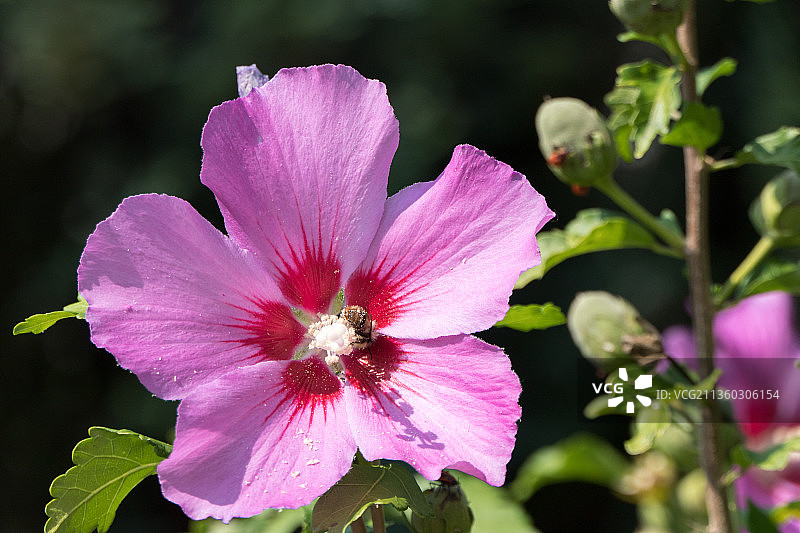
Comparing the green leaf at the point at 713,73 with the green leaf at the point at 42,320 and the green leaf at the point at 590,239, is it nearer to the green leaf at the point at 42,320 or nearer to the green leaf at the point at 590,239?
the green leaf at the point at 590,239

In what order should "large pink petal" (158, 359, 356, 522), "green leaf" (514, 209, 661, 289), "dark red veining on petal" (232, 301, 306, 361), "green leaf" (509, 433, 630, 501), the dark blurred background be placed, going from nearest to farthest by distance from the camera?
1. "large pink petal" (158, 359, 356, 522)
2. "dark red veining on petal" (232, 301, 306, 361)
3. "green leaf" (514, 209, 661, 289)
4. "green leaf" (509, 433, 630, 501)
5. the dark blurred background

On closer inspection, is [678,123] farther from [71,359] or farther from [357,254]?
[71,359]

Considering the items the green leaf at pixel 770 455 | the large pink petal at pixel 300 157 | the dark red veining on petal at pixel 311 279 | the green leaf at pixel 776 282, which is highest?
the large pink petal at pixel 300 157

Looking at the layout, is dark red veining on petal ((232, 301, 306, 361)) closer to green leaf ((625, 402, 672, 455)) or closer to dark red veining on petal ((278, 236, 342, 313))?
dark red veining on petal ((278, 236, 342, 313))

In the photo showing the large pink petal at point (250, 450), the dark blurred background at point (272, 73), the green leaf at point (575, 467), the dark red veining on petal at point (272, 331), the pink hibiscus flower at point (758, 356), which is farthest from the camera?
the dark blurred background at point (272, 73)

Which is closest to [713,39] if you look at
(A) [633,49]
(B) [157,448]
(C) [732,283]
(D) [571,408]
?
(A) [633,49]

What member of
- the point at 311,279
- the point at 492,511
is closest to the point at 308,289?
the point at 311,279

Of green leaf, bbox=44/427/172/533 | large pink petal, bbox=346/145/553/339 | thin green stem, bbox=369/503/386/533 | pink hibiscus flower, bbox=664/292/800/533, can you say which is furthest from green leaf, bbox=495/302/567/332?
pink hibiscus flower, bbox=664/292/800/533

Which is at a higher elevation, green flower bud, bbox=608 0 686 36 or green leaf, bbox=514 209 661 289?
green flower bud, bbox=608 0 686 36

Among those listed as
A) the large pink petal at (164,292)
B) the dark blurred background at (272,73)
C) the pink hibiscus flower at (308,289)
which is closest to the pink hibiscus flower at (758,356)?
the pink hibiscus flower at (308,289)
